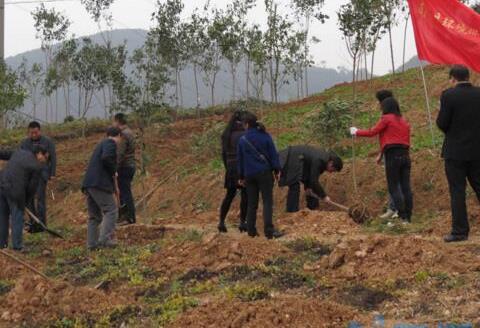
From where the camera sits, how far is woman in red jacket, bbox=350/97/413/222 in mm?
7980

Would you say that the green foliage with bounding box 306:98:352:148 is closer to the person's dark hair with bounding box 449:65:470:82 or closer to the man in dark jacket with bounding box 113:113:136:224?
the man in dark jacket with bounding box 113:113:136:224

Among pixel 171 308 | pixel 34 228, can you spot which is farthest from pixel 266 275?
pixel 34 228

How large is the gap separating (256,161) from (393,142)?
69.0 inches

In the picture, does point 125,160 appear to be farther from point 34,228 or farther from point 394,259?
point 394,259

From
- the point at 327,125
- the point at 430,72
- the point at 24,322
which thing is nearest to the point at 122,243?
the point at 24,322

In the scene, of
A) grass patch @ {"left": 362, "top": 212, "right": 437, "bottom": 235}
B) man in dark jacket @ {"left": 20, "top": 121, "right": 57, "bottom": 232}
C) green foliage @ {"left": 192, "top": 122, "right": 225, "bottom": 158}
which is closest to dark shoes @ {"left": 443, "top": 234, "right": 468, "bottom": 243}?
grass patch @ {"left": 362, "top": 212, "right": 437, "bottom": 235}

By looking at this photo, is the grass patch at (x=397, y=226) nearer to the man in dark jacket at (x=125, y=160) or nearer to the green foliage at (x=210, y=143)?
the man in dark jacket at (x=125, y=160)

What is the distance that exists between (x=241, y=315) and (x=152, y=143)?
17801 mm

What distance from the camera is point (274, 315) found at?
13.8 ft

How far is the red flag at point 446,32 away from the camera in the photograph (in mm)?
8398

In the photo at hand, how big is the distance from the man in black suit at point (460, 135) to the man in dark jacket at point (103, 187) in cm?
393

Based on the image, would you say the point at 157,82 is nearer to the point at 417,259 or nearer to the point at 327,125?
the point at 327,125

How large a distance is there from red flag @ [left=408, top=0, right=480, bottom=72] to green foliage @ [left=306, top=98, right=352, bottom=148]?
3.19 m

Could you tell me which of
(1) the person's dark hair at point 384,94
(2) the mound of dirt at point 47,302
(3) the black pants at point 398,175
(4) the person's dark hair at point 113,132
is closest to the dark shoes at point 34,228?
(4) the person's dark hair at point 113,132
